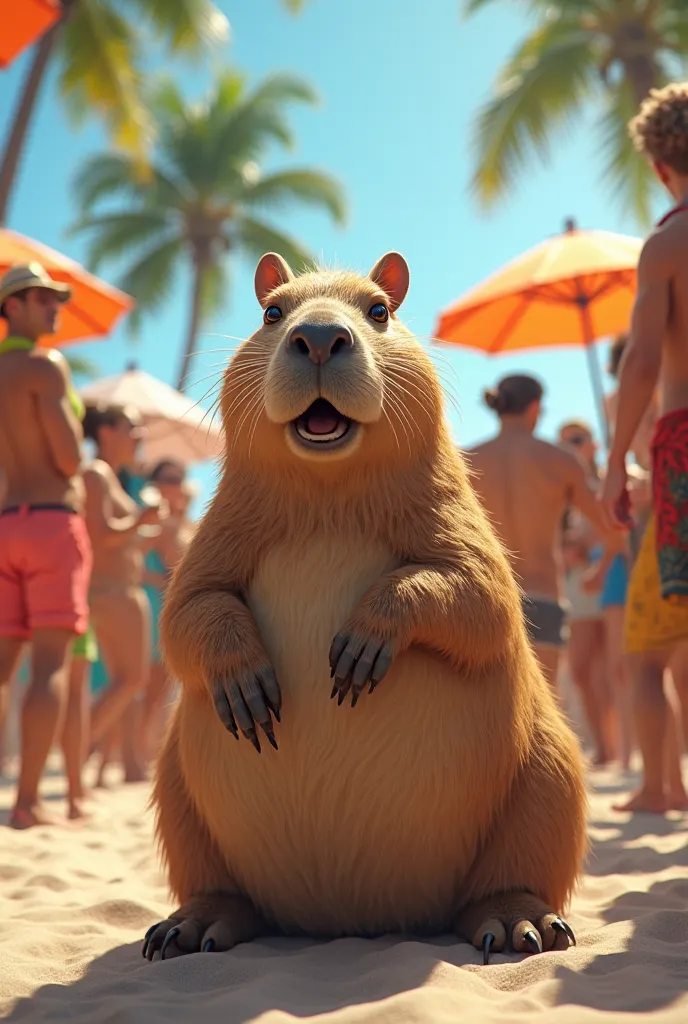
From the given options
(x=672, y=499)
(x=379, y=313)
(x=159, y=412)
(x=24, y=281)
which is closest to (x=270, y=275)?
(x=379, y=313)

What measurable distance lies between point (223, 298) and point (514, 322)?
60.9ft

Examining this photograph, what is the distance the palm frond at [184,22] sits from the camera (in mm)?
15586

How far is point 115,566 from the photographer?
598 cm

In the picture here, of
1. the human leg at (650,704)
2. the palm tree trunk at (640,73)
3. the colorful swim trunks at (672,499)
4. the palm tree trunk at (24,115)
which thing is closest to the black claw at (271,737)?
the colorful swim trunks at (672,499)

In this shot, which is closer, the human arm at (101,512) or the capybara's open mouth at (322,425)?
the capybara's open mouth at (322,425)

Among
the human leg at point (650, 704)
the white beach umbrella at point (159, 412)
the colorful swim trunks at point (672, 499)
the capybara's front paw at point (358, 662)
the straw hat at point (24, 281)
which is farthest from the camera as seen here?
the white beach umbrella at point (159, 412)

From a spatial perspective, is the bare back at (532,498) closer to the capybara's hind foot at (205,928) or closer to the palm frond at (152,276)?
the capybara's hind foot at (205,928)

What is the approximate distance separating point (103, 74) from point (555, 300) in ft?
31.8

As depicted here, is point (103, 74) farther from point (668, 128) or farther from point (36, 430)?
point (668, 128)

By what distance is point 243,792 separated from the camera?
225cm

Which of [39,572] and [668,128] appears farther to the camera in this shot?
[39,572]

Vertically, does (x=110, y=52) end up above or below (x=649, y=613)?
above

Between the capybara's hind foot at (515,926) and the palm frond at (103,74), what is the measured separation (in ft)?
47.0

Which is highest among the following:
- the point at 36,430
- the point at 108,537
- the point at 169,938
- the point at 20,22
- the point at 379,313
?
the point at 20,22
